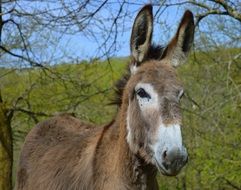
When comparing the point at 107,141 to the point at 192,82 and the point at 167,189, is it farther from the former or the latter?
the point at 167,189

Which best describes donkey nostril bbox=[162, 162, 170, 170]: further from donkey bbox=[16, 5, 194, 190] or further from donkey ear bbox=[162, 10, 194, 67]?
donkey ear bbox=[162, 10, 194, 67]

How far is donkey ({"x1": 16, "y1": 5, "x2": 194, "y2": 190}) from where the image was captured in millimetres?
3826

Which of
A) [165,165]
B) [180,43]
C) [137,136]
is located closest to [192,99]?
[180,43]

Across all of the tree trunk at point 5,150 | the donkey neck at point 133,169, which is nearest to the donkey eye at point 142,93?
the donkey neck at point 133,169

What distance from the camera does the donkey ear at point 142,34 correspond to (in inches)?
175

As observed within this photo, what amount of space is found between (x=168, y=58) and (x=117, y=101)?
0.68 m

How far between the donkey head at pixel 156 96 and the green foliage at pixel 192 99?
23.0 feet

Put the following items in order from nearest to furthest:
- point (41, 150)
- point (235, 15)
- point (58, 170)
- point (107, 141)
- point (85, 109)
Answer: point (107, 141)
point (58, 170)
point (41, 150)
point (235, 15)
point (85, 109)

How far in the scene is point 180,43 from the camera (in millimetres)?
4527

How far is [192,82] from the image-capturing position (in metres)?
15.5

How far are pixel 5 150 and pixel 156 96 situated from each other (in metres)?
8.65

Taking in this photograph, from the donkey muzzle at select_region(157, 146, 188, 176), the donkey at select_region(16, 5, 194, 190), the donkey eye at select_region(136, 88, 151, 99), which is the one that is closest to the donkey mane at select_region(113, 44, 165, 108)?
the donkey at select_region(16, 5, 194, 190)

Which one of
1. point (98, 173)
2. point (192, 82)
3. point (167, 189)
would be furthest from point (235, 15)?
point (167, 189)

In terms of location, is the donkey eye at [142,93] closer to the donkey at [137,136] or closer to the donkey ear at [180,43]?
the donkey at [137,136]
